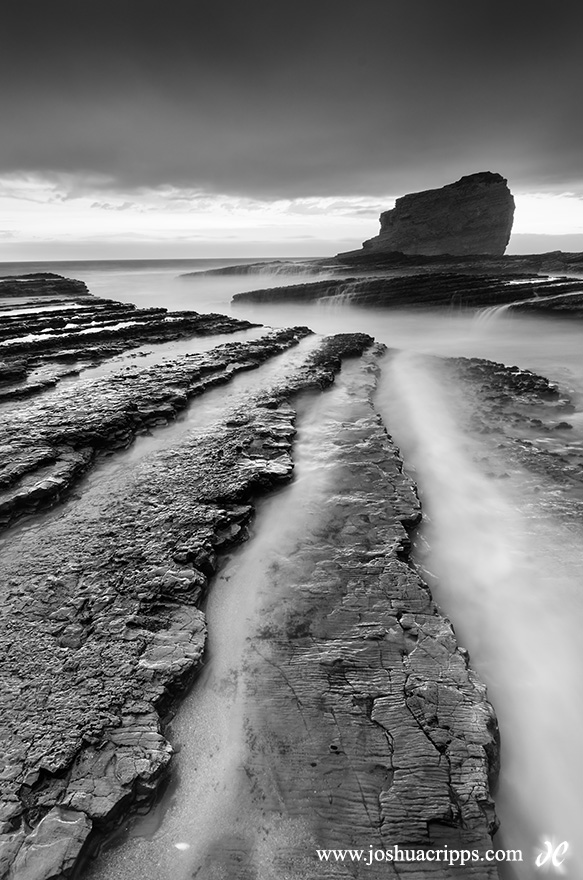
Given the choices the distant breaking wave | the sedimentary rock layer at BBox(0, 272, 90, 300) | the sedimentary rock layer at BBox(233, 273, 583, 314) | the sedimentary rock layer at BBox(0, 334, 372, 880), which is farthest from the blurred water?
the distant breaking wave

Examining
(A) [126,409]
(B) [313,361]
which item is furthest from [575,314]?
(A) [126,409]

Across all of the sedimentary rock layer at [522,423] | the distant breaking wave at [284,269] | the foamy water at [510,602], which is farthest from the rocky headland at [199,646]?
the distant breaking wave at [284,269]

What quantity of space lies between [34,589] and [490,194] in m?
64.5

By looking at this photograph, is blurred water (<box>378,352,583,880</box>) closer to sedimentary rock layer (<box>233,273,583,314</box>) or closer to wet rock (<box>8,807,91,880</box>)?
wet rock (<box>8,807,91,880</box>)

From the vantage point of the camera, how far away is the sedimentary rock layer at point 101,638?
270cm

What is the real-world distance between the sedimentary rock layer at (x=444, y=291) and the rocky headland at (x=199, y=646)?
20020 mm

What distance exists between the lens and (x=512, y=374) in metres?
11.9

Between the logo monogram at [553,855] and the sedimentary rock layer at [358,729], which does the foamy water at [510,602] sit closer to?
the logo monogram at [553,855]

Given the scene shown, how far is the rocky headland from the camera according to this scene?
2.76m

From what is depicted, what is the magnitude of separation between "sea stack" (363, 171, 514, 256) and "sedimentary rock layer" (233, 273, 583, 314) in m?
32.1

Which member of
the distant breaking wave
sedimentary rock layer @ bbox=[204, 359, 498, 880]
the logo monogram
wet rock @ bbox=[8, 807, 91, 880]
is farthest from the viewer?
the distant breaking wave

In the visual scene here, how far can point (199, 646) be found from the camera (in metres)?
3.77

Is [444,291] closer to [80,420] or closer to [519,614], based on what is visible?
[80,420]

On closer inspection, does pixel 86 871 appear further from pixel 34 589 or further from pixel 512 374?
pixel 512 374
